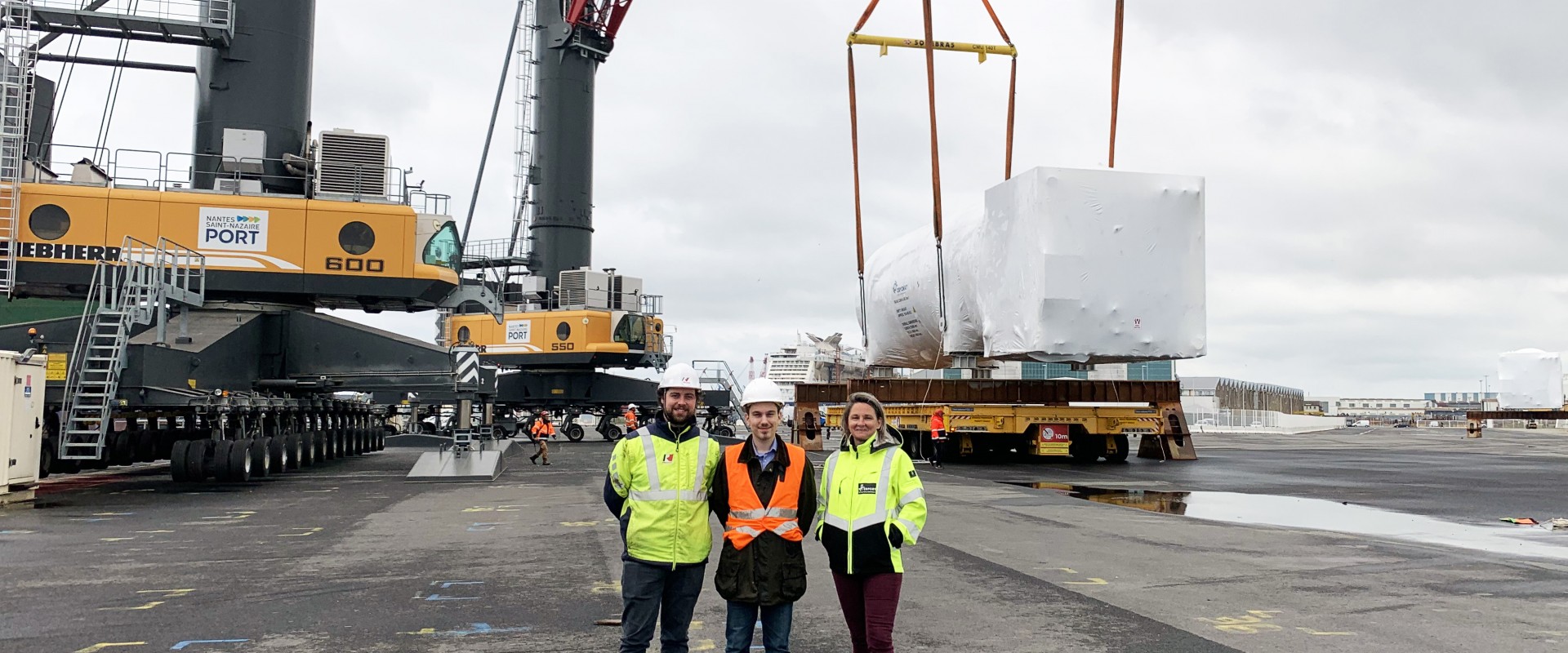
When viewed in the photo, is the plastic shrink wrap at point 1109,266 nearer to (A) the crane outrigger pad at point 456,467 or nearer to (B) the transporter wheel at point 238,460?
(A) the crane outrigger pad at point 456,467

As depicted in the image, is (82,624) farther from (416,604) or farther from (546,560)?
(546,560)

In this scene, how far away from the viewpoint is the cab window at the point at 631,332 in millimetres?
36906

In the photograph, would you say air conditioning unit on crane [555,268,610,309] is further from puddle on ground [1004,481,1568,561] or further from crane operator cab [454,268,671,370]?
puddle on ground [1004,481,1568,561]

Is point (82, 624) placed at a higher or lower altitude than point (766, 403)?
Result: lower

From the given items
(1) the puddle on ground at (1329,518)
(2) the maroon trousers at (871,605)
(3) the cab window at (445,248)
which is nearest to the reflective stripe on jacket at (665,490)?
(2) the maroon trousers at (871,605)

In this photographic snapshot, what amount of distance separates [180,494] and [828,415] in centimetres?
1563

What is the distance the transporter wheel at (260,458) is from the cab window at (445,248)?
3.97m

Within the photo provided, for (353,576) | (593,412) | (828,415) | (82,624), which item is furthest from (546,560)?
(593,412)

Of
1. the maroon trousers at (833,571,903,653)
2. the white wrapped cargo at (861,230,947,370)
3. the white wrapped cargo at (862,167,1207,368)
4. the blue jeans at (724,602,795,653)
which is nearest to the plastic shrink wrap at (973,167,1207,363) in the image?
the white wrapped cargo at (862,167,1207,368)

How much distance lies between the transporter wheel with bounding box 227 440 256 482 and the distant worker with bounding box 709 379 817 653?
15.2m

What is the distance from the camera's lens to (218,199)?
17797 mm

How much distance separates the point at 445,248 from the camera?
1938 centimetres

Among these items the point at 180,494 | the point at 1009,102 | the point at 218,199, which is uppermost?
the point at 1009,102

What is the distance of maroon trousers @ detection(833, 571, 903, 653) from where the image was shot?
4.64 meters
